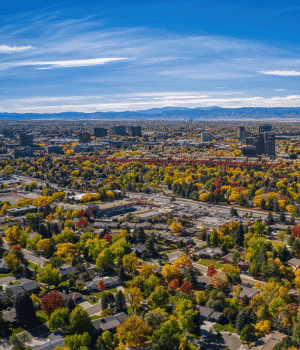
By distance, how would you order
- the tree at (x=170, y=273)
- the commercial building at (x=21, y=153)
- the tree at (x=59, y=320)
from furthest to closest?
1. the commercial building at (x=21, y=153)
2. the tree at (x=170, y=273)
3. the tree at (x=59, y=320)

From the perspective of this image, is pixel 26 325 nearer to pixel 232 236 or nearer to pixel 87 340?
pixel 87 340

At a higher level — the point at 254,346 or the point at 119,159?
the point at 119,159

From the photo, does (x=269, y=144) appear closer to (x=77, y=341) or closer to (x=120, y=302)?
(x=120, y=302)

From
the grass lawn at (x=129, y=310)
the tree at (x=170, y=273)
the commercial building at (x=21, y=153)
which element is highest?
the commercial building at (x=21, y=153)

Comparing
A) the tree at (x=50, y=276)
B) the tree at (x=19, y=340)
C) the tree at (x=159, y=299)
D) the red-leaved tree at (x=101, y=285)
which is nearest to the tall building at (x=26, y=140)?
the tree at (x=50, y=276)

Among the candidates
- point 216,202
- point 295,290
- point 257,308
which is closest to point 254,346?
point 257,308

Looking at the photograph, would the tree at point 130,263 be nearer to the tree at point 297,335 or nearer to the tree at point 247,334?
the tree at point 247,334

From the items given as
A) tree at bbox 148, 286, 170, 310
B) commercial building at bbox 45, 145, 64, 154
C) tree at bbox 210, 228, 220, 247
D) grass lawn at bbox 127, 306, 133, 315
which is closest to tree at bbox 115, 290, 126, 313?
grass lawn at bbox 127, 306, 133, 315
